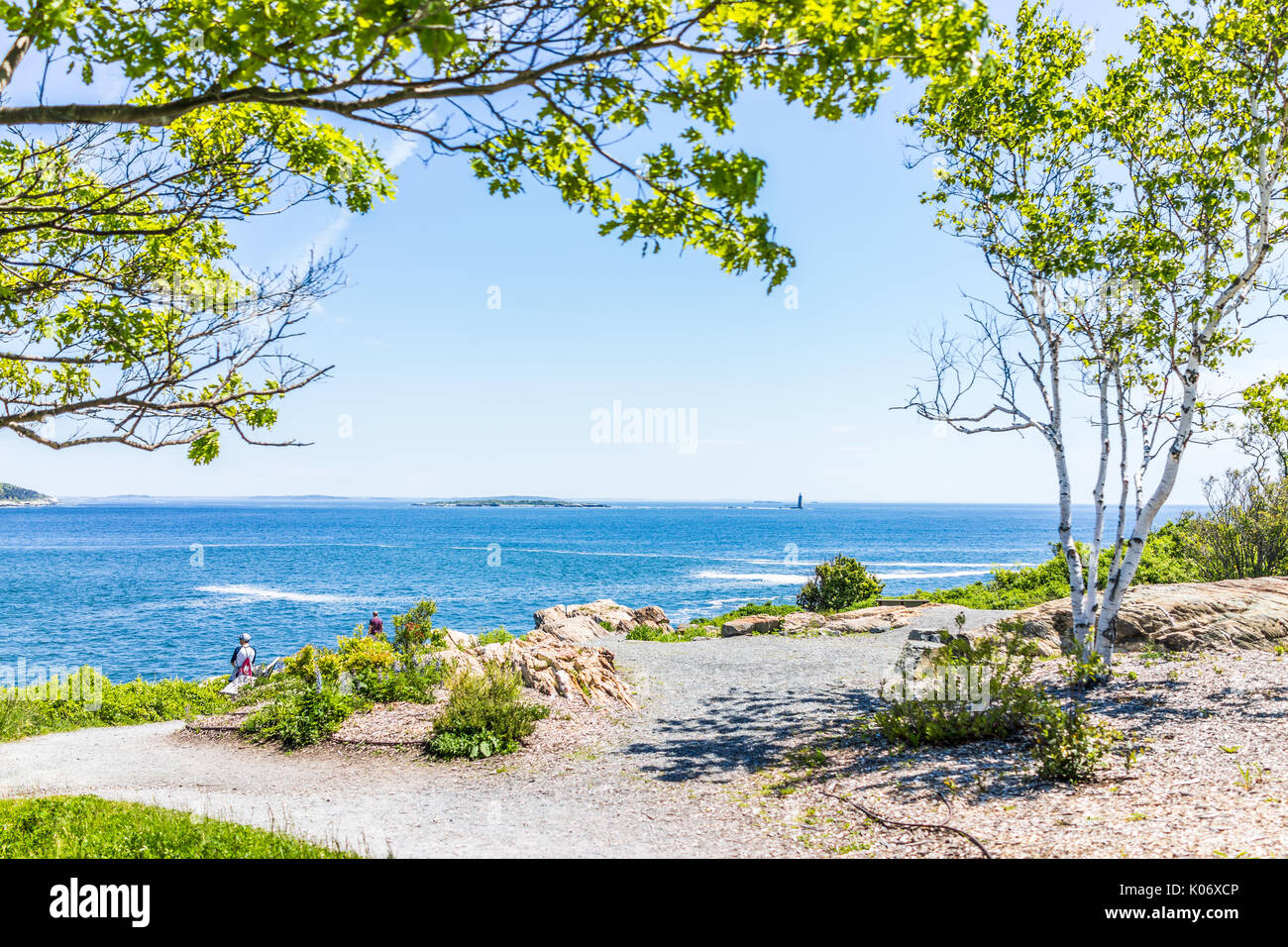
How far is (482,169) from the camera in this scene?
5.33 meters

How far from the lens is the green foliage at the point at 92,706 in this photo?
43.9 feet

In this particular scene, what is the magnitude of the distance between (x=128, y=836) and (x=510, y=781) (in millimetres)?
4263

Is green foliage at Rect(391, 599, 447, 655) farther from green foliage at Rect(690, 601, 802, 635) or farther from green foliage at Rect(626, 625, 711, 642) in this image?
green foliage at Rect(690, 601, 802, 635)

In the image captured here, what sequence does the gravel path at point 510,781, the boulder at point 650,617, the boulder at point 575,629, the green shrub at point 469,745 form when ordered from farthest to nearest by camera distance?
1. the boulder at point 650,617
2. the boulder at point 575,629
3. the green shrub at point 469,745
4. the gravel path at point 510,781

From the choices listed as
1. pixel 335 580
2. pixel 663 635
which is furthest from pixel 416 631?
pixel 335 580

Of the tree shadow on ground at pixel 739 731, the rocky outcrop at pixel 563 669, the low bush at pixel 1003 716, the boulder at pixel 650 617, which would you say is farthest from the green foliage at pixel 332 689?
the boulder at pixel 650 617

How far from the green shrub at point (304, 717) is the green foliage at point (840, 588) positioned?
2090 centimetres

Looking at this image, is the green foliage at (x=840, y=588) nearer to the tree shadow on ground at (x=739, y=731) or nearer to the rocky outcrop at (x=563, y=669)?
the rocky outcrop at (x=563, y=669)

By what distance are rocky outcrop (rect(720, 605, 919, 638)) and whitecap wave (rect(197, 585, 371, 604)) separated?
1487 inches

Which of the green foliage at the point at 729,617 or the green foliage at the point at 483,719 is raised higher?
the green foliage at the point at 483,719
